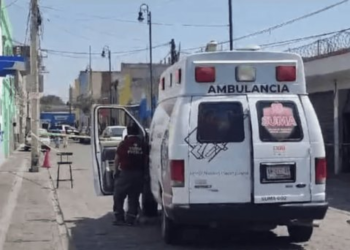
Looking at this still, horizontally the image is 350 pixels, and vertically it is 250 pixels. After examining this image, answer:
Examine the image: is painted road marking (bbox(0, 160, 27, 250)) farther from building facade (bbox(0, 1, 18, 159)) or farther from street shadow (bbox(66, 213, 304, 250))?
building facade (bbox(0, 1, 18, 159))

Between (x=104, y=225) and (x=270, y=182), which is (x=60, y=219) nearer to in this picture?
(x=104, y=225)

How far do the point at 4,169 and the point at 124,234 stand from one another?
2114 cm

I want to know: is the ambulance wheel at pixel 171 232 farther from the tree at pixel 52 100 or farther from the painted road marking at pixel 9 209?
the tree at pixel 52 100

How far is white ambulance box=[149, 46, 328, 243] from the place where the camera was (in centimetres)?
1030

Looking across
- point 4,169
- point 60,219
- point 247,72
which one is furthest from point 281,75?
point 4,169

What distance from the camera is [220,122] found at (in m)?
10.5

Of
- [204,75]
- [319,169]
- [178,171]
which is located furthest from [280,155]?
[204,75]

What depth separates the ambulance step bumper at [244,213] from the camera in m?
10.3

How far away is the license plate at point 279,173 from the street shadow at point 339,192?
609cm

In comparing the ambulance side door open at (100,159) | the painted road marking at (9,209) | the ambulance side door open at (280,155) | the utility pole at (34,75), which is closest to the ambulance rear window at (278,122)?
the ambulance side door open at (280,155)

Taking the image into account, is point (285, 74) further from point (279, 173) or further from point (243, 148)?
point (279, 173)

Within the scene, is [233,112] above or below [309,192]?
above

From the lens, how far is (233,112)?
10484 millimetres

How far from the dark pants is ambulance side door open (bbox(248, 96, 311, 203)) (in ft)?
11.7
